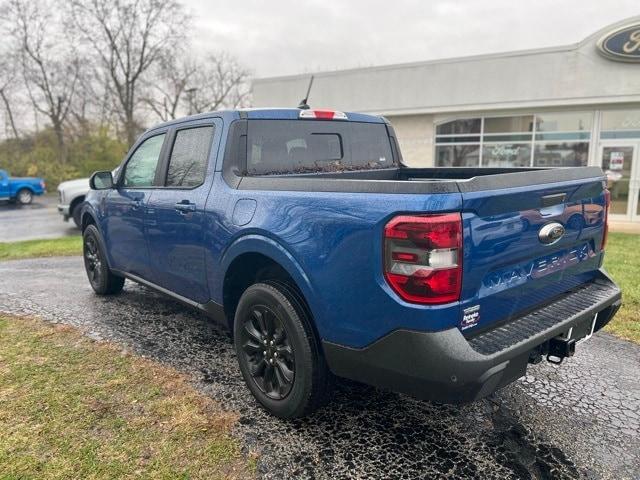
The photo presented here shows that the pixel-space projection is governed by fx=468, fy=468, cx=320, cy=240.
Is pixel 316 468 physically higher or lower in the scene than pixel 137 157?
lower

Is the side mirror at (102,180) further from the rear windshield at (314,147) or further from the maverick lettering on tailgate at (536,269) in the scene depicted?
the maverick lettering on tailgate at (536,269)

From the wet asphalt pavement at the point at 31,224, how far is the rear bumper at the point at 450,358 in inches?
425

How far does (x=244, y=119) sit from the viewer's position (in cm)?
335

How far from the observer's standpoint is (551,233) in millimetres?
2484

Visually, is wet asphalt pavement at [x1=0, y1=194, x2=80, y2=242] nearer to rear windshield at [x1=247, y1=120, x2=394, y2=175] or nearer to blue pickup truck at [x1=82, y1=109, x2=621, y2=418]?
blue pickup truck at [x1=82, y1=109, x2=621, y2=418]

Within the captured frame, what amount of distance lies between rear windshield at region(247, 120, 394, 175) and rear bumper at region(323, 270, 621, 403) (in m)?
1.53

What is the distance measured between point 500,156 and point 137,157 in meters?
13.2

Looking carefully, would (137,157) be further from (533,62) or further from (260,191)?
(533,62)

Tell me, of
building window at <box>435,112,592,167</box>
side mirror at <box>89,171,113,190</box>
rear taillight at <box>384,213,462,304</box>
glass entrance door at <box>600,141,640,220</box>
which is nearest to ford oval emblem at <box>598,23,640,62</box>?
building window at <box>435,112,592,167</box>

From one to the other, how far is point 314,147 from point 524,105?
12704 millimetres

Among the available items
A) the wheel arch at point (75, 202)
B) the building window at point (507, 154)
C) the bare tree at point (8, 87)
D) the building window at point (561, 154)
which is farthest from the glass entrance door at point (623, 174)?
the bare tree at point (8, 87)

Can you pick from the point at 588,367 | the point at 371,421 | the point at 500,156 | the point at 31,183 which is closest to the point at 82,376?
the point at 371,421

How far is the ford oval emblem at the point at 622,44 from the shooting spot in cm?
1268

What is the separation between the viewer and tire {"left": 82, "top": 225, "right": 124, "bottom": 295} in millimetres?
5316
